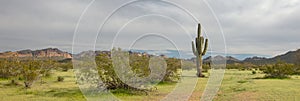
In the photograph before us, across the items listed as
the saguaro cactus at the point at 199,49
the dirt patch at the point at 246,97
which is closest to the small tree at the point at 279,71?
the saguaro cactus at the point at 199,49

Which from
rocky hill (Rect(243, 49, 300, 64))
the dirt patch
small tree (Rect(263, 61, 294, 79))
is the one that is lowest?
the dirt patch

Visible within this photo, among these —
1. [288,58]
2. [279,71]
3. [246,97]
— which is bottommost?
[246,97]

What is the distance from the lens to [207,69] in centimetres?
4259

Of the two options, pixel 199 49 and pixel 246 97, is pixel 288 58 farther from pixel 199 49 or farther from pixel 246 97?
pixel 246 97

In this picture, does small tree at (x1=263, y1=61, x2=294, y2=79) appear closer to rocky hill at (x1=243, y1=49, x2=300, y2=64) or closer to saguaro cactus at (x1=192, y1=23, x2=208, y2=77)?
saguaro cactus at (x1=192, y1=23, x2=208, y2=77)

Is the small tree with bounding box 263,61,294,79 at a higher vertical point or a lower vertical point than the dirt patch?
higher

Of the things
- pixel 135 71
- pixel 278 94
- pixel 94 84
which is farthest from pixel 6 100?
pixel 278 94

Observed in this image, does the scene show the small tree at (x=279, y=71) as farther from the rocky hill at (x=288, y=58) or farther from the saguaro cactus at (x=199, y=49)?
the rocky hill at (x=288, y=58)

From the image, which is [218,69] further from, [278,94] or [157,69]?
[278,94]

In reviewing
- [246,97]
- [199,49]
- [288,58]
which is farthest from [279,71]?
[288,58]

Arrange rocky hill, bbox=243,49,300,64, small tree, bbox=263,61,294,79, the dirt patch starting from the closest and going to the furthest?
the dirt patch
small tree, bbox=263,61,294,79
rocky hill, bbox=243,49,300,64

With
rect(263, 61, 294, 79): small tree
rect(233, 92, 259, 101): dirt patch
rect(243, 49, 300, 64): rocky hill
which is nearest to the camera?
rect(233, 92, 259, 101): dirt patch

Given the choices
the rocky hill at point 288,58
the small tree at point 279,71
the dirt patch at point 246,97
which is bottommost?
the dirt patch at point 246,97

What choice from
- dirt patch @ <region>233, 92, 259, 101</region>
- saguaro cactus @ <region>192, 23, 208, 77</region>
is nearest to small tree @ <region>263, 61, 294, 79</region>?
saguaro cactus @ <region>192, 23, 208, 77</region>
